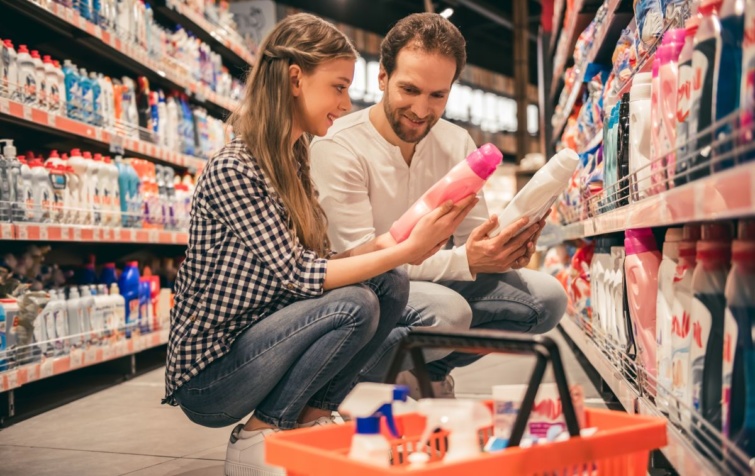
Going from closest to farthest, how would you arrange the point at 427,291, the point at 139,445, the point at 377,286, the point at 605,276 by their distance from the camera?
1. the point at 377,286
2. the point at 427,291
3. the point at 139,445
4. the point at 605,276

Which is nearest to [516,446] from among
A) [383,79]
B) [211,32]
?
[383,79]

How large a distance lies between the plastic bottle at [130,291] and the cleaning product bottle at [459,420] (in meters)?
2.95

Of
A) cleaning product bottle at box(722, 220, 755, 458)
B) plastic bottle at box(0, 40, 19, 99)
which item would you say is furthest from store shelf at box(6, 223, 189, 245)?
cleaning product bottle at box(722, 220, 755, 458)

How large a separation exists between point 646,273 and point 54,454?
1632mm

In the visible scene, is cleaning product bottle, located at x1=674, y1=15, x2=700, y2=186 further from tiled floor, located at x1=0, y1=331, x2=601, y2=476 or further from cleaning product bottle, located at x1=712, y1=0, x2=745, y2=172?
tiled floor, located at x1=0, y1=331, x2=601, y2=476

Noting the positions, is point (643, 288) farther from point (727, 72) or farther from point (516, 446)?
point (516, 446)

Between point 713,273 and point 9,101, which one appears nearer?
point 713,273

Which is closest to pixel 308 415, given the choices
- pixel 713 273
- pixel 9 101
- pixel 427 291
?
pixel 427 291

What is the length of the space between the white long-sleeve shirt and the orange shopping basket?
3.24 ft

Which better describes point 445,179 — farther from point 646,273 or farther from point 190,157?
point 190,157

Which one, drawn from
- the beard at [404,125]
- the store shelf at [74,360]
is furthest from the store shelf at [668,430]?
the store shelf at [74,360]

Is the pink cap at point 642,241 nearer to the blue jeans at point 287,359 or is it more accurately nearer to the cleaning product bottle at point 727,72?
the blue jeans at point 287,359

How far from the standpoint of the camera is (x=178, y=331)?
1.68 meters

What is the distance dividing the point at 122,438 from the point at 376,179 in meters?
1.09
